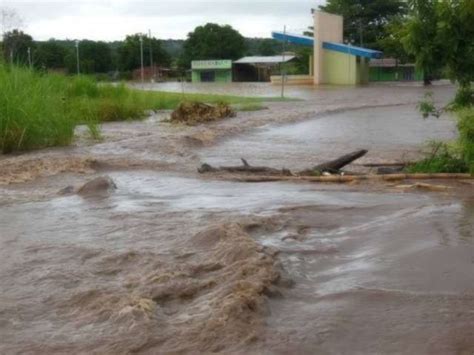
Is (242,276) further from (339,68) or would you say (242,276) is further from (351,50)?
(339,68)

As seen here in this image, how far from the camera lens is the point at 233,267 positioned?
514 centimetres

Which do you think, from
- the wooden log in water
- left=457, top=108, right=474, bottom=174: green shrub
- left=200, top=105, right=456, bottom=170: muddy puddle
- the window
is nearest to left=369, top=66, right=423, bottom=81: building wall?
the window

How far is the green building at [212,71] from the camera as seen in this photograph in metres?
71.5

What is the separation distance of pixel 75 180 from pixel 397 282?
6445mm

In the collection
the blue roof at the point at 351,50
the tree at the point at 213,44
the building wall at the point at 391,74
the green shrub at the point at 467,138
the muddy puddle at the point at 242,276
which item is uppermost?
the tree at the point at 213,44

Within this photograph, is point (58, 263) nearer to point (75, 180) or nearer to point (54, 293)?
point (54, 293)

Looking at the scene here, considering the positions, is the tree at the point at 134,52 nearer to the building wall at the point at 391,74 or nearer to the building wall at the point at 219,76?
the building wall at the point at 219,76

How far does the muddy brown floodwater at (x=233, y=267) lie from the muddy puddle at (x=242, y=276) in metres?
0.01

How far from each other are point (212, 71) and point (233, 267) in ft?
227

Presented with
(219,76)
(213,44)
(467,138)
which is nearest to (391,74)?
(219,76)

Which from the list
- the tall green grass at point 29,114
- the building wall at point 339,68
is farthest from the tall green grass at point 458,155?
the building wall at point 339,68

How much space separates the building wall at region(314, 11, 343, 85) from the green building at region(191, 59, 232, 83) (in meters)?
16.4

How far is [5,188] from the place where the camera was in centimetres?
953

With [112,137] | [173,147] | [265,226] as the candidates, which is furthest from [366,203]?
[112,137]
